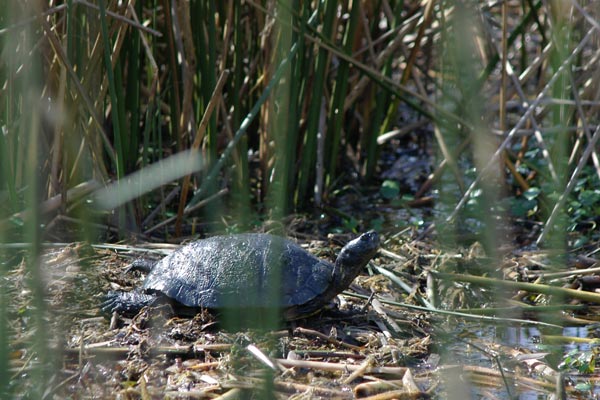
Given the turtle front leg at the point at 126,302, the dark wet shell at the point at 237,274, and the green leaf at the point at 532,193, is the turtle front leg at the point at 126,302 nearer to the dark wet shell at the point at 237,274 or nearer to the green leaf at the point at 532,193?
the dark wet shell at the point at 237,274

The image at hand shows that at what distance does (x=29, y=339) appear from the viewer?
257 centimetres

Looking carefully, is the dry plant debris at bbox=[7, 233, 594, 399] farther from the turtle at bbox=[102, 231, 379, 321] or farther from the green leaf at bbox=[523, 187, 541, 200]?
the green leaf at bbox=[523, 187, 541, 200]

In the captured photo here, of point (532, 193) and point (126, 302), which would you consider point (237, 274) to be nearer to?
point (126, 302)

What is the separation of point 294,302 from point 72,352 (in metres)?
0.78

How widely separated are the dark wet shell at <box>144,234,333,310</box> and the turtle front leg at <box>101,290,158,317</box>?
5cm

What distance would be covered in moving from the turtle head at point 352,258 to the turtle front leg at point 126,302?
69 centimetres

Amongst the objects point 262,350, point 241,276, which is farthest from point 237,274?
point 262,350

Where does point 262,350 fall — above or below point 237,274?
below

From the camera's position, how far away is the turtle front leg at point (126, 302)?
2920 mm

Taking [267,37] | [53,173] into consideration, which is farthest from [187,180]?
[267,37]

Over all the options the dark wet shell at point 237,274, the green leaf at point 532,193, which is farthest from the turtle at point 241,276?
the green leaf at point 532,193

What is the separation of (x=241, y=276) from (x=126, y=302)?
449mm

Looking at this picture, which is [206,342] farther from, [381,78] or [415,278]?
[381,78]

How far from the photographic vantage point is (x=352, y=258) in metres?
2.94
